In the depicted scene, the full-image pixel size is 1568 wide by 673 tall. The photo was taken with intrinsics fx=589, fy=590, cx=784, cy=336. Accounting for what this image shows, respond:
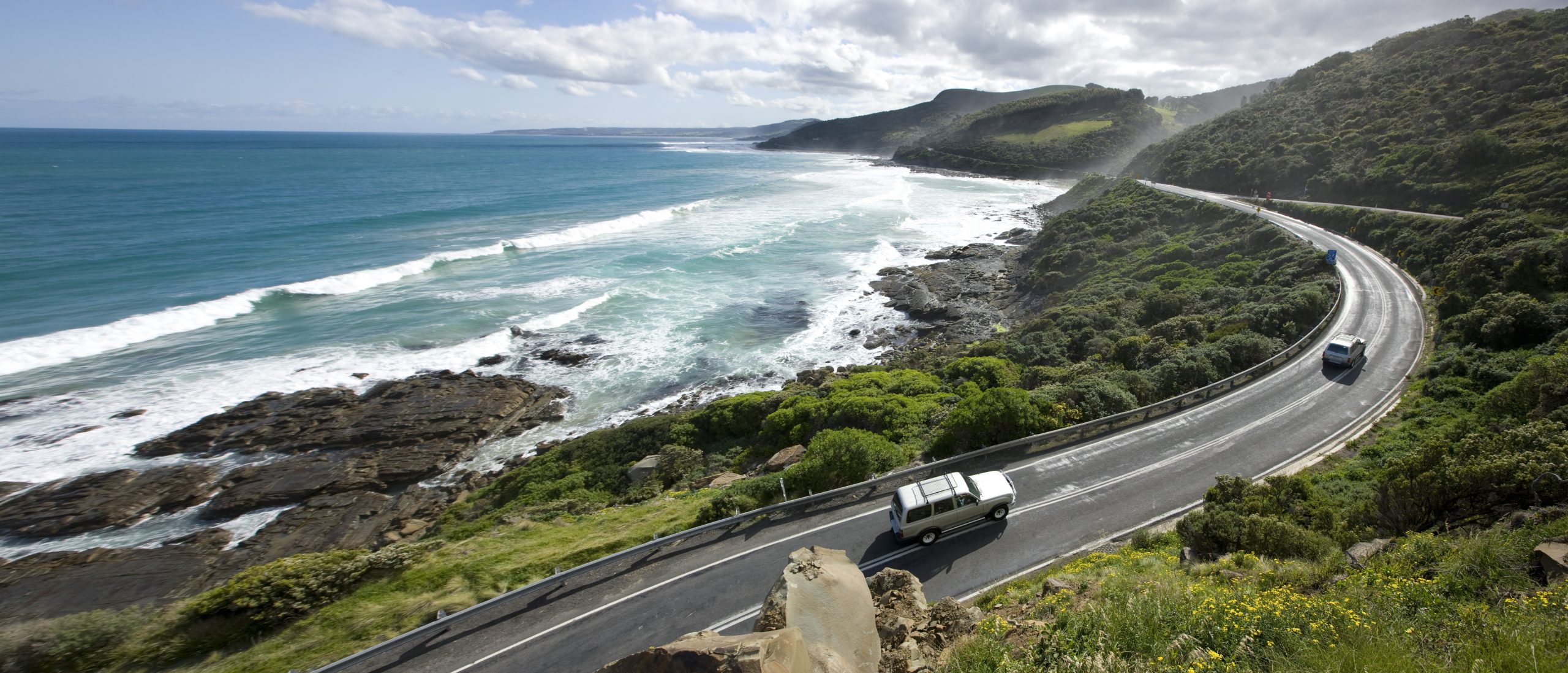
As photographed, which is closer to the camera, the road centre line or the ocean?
the road centre line

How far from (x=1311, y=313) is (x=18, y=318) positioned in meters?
70.5

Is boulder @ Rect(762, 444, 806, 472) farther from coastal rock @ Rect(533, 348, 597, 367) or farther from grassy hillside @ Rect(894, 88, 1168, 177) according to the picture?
grassy hillside @ Rect(894, 88, 1168, 177)

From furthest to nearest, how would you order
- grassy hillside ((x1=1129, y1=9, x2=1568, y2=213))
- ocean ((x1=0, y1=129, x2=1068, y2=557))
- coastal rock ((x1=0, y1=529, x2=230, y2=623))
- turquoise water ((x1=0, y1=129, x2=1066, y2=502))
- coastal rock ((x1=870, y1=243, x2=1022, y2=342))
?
coastal rock ((x1=870, y1=243, x2=1022, y2=342))
grassy hillside ((x1=1129, y1=9, x2=1568, y2=213))
turquoise water ((x1=0, y1=129, x2=1066, y2=502))
ocean ((x1=0, y1=129, x2=1068, y2=557))
coastal rock ((x1=0, y1=529, x2=230, y2=623))

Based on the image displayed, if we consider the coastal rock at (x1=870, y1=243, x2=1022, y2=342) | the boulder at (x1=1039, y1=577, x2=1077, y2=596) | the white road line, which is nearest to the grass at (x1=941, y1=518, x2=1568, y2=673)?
the boulder at (x1=1039, y1=577, x2=1077, y2=596)

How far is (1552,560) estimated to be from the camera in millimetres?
7039

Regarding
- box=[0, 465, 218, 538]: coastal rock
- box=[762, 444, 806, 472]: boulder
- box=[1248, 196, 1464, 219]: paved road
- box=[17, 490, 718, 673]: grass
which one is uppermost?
box=[1248, 196, 1464, 219]: paved road

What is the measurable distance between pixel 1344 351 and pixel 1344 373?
836 mm

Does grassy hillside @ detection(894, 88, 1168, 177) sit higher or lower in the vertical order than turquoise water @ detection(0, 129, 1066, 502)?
higher

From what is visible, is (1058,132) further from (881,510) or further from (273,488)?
(273,488)

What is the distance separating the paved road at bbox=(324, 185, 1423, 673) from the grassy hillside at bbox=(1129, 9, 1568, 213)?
2635 centimetres

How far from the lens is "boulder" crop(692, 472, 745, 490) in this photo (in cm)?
1956

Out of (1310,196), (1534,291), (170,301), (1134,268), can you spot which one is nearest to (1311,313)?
(1534,291)

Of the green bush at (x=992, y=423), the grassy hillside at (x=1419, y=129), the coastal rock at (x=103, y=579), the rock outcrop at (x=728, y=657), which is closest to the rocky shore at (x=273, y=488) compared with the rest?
the coastal rock at (x=103, y=579)

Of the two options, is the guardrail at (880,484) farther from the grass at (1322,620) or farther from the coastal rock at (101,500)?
the coastal rock at (101,500)
